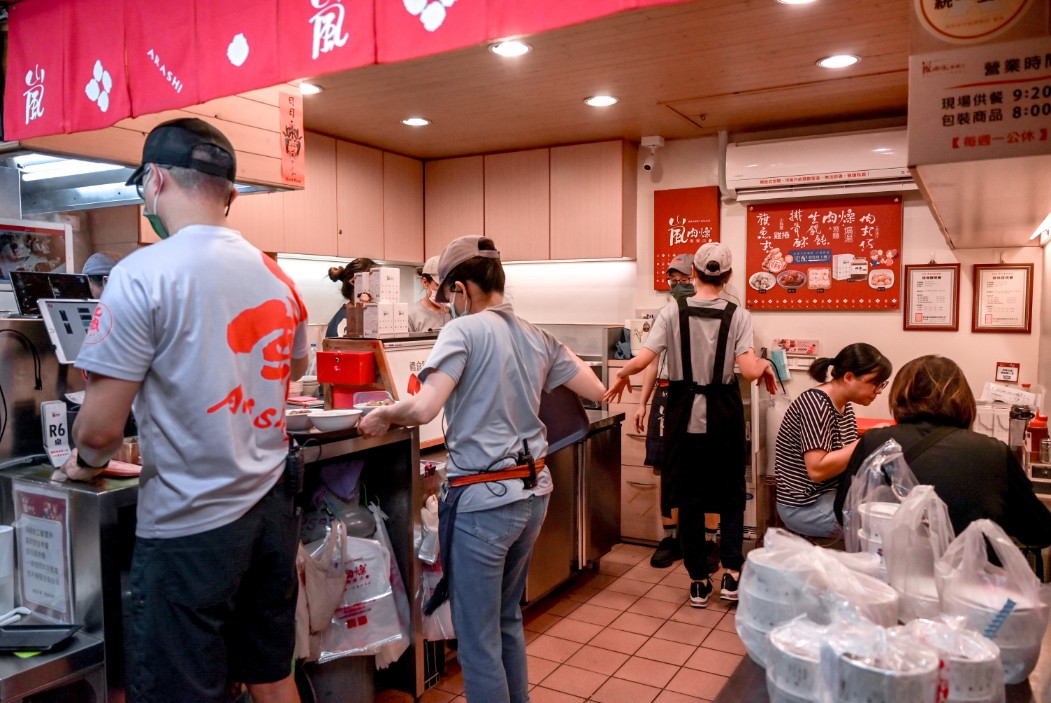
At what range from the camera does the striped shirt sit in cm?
299

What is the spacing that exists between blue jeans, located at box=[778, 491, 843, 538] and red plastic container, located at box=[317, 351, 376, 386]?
179 centimetres

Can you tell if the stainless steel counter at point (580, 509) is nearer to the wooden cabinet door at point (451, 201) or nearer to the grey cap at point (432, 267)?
the grey cap at point (432, 267)

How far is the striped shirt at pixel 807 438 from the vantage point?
2.99m

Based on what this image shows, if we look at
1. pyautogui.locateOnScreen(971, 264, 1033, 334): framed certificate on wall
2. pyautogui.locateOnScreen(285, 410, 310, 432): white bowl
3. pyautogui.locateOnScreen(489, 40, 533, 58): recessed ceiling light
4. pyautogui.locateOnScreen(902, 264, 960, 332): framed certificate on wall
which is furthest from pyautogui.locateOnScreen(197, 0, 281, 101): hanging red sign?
pyautogui.locateOnScreen(971, 264, 1033, 334): framed certificate on wall

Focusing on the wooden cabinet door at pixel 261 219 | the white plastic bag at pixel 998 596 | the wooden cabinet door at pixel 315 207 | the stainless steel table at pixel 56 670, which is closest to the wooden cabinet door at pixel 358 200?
the wooden cabinet door at pixel 315 207

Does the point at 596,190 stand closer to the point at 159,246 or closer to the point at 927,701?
the point at 159,246

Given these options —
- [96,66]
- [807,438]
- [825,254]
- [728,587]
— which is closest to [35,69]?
[96,66]

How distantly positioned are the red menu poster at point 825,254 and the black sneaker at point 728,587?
1904mm

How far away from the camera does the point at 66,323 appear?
2.06m

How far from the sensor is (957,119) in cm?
131

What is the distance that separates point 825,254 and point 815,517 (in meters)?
2.15

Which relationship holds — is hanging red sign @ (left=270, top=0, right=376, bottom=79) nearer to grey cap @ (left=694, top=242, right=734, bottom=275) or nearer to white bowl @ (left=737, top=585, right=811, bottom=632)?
white bowl @ (left=737, top=585, right=811, bottom=632)

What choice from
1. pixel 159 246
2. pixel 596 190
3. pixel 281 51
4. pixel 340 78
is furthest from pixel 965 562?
pixel 596 190

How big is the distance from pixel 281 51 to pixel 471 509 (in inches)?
50.8
